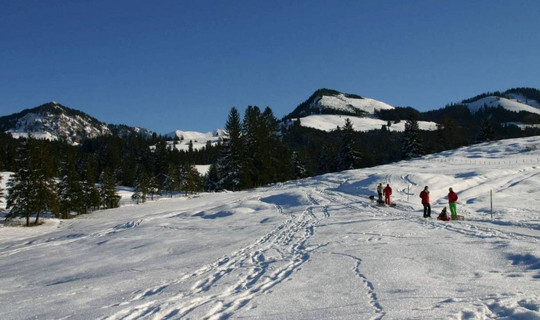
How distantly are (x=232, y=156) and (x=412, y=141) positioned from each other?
117ft

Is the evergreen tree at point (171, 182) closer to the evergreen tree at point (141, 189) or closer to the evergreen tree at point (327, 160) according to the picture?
the evergreen tree at point (141, 189)

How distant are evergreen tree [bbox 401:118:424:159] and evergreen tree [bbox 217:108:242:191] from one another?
33.4 metres

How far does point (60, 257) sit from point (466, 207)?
75.6 ft

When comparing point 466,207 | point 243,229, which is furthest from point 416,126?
point 243,229

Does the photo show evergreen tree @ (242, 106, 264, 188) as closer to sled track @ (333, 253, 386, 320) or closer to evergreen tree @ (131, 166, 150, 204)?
evergreen tree @ (131, 166, 150, 204)

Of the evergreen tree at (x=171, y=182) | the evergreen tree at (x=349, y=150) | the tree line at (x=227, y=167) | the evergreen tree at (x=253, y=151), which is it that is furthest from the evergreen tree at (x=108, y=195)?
the evergreen tree at (x=349, y=150)

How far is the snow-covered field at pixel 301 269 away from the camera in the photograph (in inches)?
261

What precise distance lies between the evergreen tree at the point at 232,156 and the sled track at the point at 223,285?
40043mm

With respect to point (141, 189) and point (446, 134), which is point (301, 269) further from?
point (446, 134)

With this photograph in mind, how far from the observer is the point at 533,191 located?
26.9 m

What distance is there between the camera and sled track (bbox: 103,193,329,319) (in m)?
7.06

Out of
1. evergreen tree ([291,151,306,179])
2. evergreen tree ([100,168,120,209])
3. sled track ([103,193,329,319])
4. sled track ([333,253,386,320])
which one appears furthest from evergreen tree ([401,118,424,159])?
sled track ([333,253,386,320])

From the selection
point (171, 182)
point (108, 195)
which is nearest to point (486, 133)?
point (171, 182)

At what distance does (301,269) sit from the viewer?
9883 millimetres
